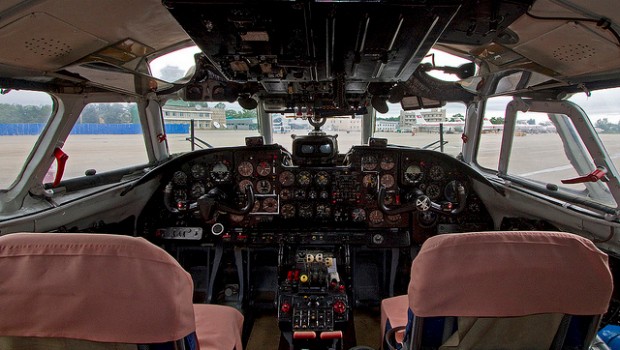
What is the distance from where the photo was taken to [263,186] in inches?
148

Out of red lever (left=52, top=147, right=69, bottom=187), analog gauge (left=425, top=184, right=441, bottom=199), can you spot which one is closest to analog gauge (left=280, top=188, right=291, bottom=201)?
analog gauge (left=425, top=184, right=441, bottom=199)

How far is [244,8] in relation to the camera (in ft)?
4.25

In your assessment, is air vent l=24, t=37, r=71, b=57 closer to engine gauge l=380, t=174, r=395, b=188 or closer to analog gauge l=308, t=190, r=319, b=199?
analog gauge l=308, t=190, r=319, b=199

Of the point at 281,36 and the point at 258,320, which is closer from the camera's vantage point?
the point at 281,36

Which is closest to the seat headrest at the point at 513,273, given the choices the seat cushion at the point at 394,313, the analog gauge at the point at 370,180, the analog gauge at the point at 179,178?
the seat cushion at the point at 394,313

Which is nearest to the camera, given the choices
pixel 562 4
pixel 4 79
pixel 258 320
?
pixel 562 4

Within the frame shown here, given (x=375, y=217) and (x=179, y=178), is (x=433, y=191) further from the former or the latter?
(x=179, y=178)

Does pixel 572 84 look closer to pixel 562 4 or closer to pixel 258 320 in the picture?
pixel 562 4

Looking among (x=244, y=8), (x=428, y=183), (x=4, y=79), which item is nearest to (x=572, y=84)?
(x=428, y=183)

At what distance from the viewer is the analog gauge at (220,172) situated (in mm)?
3711

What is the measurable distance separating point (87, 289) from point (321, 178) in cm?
277

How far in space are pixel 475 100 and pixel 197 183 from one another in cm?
310

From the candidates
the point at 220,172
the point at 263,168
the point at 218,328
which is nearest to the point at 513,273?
the point at 218,328

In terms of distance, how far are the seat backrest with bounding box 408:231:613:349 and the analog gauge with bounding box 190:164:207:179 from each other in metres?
2.91
